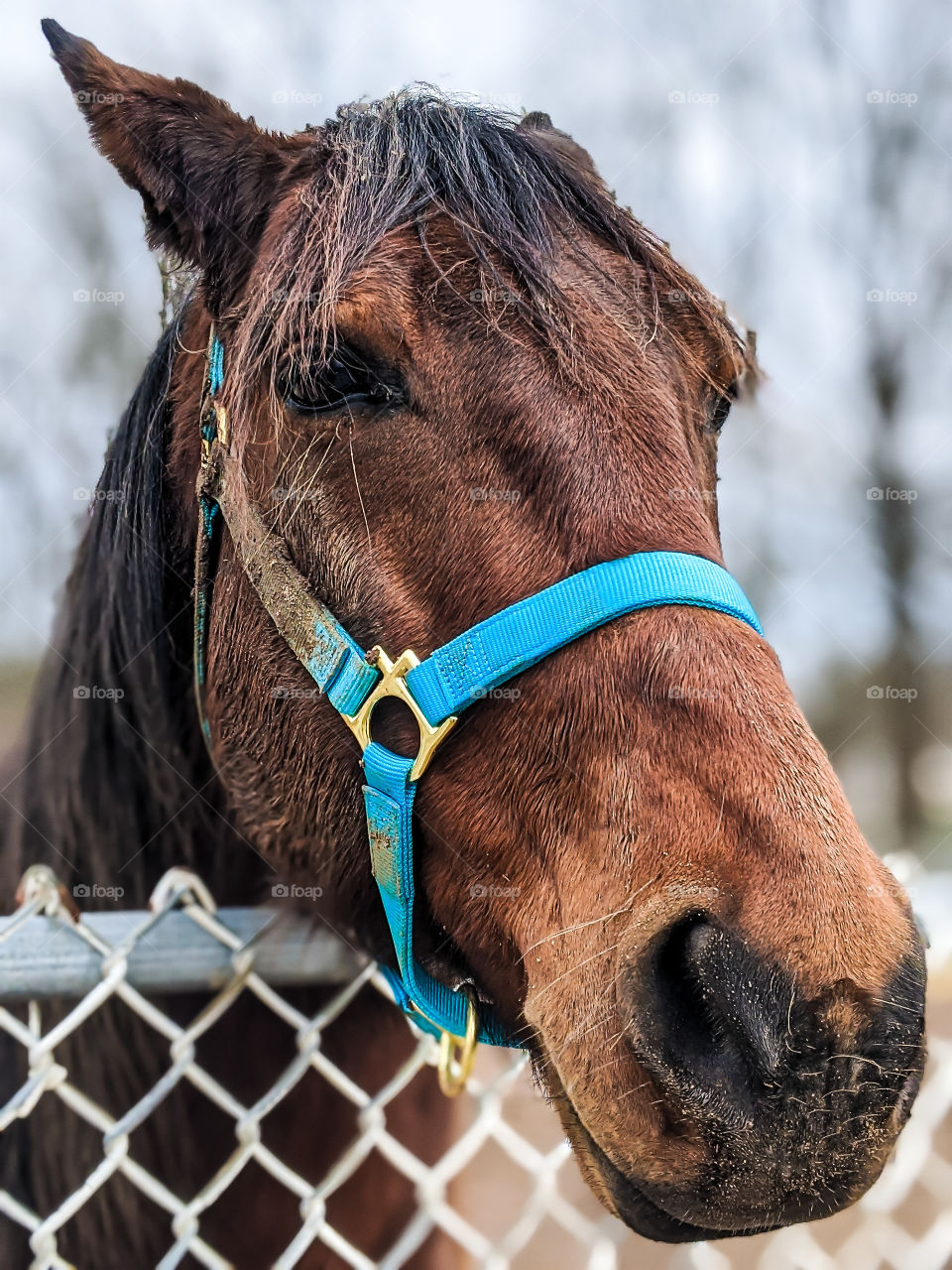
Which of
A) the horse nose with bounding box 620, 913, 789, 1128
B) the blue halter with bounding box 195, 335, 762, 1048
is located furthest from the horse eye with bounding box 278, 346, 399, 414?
the horse nose with bounding box 620, 913, 789, 1128

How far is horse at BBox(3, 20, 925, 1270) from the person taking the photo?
3.72 feet

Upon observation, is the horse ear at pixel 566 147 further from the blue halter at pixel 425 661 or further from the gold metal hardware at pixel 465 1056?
the gold metal hardware at pixel 465 1056

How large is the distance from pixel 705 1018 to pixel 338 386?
1.13 meters

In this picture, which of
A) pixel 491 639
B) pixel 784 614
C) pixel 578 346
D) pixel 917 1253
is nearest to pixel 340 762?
pixel 491 639

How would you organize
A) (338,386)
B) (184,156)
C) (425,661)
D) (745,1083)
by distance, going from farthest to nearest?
1. (184,156)
2. (338,386)
3. (425,661)
4. (745,1083)

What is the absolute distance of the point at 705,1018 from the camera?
1144 millimetres

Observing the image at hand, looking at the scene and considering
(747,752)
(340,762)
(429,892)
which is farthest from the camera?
(340,762)

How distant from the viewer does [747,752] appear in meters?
1.22

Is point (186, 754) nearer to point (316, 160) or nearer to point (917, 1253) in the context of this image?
point (316, 160)

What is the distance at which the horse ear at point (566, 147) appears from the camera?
1855 millimetres

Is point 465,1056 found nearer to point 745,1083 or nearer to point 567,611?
point 745,1083

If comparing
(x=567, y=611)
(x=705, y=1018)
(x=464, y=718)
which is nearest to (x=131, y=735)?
(x=464, y=718)

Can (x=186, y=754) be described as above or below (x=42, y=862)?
above

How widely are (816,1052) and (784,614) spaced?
711cm
